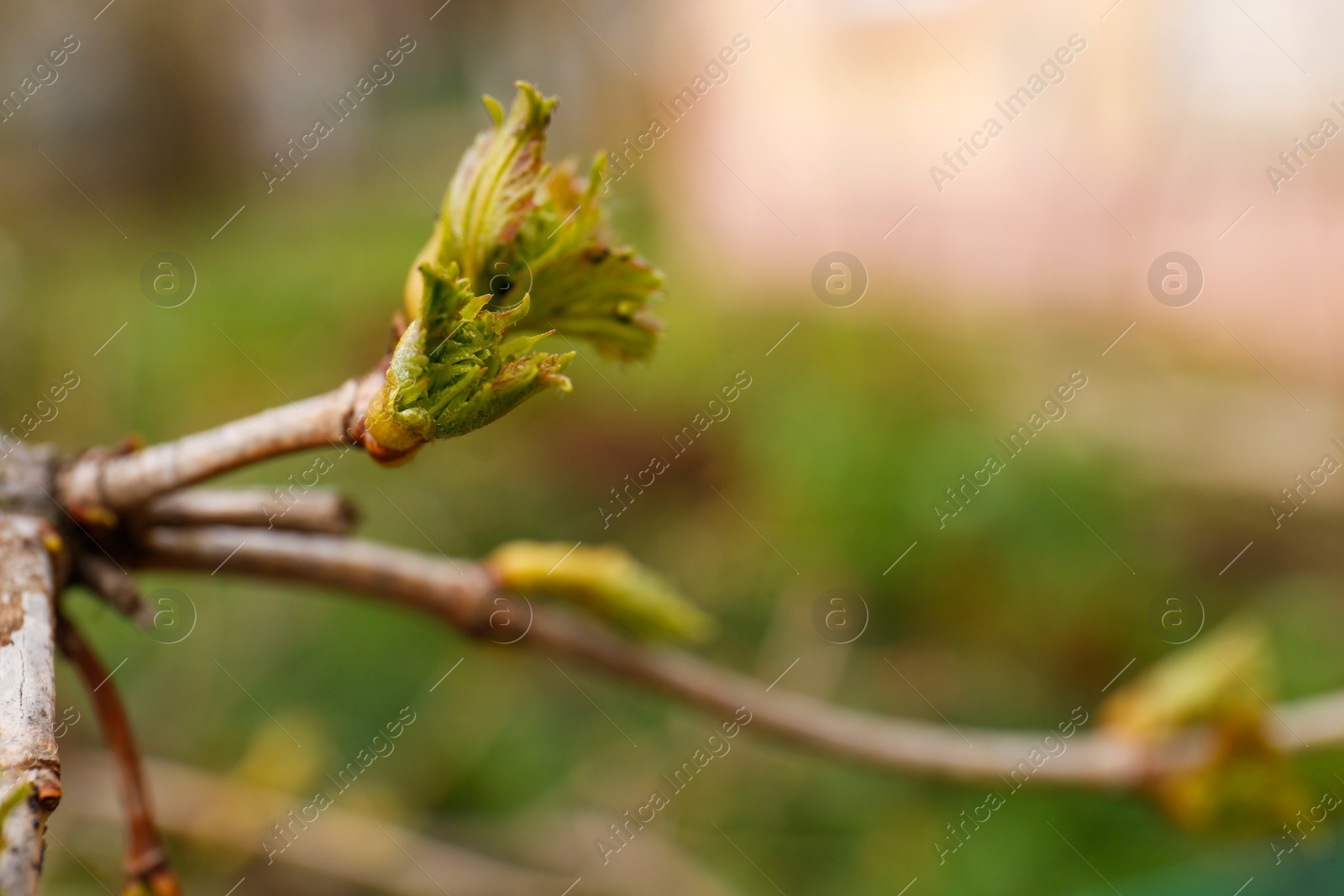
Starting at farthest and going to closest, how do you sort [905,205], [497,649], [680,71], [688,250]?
→ [680,71]
[905,205]
[688,250]
[497,649]

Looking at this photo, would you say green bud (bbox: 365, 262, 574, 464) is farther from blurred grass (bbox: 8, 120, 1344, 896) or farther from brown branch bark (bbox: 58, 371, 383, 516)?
blurred grass (bbox: 8, 120, 1344, 896)

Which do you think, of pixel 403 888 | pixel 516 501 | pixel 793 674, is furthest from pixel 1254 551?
pixel 403 888

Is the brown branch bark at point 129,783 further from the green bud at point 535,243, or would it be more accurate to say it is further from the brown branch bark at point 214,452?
the green bud at point 535,243

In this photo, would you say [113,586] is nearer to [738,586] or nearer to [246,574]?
[246,574]

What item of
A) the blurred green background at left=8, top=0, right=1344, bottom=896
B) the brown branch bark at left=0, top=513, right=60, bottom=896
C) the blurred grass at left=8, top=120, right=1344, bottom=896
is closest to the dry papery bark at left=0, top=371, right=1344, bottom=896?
the brown branch bark at left=0, top=513, right=60, bottom=896

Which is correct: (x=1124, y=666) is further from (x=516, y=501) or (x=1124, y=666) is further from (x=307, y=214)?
(x=307, y=214)
